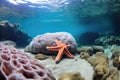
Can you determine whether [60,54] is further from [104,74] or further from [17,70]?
[17,70]

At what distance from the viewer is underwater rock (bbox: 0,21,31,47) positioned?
1694cm

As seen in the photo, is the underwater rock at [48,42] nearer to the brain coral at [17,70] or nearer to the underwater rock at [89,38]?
the brain coral at [17,70]

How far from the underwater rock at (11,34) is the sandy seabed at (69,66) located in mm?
9002

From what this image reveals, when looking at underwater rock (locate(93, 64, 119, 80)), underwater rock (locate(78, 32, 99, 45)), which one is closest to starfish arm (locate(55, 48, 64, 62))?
underwater rock (locate(93, 64, 119, 80))

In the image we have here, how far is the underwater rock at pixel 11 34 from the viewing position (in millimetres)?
16938

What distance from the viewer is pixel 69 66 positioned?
8445 millimetres

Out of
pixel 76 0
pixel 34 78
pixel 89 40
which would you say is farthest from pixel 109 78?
pixel 89 40

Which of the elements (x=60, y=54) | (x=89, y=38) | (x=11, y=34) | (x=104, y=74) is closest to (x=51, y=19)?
(x=89, y=38)

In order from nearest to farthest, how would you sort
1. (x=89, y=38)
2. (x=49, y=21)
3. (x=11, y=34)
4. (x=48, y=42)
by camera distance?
(x=48, y=42) < (x=11, y=34) < (x=89, y=38) < (x=49, y=21)

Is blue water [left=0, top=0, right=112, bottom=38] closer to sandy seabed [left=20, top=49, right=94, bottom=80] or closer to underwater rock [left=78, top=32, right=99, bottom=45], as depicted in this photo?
underwater rock [left=78, top=32, right=99, bottom=45]

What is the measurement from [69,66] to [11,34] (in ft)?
37.3

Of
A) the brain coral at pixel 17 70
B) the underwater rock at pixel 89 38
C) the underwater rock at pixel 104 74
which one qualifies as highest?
the brain coral at pixel 17 70

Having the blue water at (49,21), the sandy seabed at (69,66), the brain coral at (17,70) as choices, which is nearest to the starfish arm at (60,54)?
the sandy seabed at (69,66)

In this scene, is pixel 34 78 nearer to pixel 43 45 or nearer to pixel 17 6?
pixel 43 45
